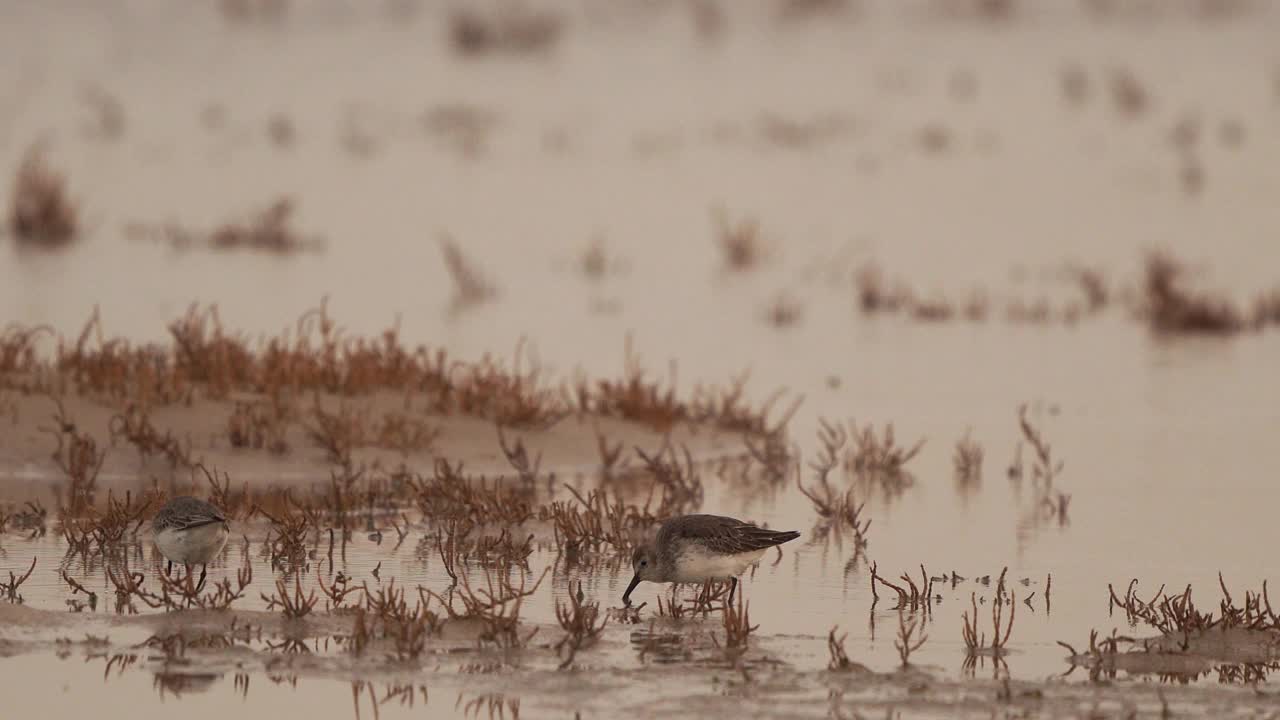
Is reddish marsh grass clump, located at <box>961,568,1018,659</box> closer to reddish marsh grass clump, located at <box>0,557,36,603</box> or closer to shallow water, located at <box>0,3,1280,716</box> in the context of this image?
shallow water, located at <box>0,3,1280,716</box>

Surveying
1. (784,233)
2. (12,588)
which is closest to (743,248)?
(784,233)

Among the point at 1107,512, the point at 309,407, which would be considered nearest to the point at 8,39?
the point at 309,407

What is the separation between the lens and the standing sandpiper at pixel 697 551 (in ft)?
31.3

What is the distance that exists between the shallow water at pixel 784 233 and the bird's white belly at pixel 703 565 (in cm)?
23

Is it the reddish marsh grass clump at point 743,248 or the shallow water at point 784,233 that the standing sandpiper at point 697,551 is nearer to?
the shallow water at point 784,233

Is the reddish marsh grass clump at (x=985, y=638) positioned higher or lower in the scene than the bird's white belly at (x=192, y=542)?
lower

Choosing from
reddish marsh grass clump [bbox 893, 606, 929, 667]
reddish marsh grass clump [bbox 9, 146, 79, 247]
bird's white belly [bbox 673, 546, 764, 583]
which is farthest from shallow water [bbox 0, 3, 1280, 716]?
reddish marsh grass clump [bbox 9, 146, 79, 247]

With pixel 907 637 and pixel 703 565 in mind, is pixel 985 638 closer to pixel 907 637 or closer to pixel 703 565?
pixel 907 637

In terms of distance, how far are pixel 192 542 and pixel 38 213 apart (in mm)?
15622

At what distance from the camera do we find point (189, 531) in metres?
9.44

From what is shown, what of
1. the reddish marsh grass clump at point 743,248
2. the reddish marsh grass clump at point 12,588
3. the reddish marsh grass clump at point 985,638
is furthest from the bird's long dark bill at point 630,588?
the reddish marsh grass clump at point 743,248

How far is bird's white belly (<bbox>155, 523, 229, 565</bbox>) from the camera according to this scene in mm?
9445

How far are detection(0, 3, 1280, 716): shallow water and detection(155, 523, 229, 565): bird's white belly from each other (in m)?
0.53

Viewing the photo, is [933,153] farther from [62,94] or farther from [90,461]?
[90,461]
